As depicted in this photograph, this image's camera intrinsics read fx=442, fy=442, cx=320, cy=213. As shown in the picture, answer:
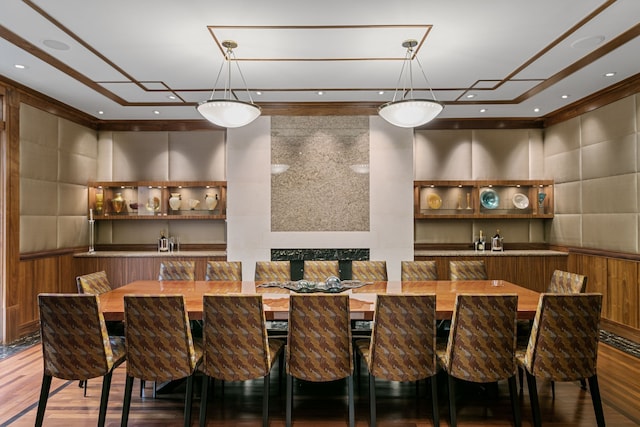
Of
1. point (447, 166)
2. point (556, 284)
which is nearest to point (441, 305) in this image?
point (556, 284)

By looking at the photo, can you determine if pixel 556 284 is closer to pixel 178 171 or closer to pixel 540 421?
pixel 540 421

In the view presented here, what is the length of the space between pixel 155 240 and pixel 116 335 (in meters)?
3.63

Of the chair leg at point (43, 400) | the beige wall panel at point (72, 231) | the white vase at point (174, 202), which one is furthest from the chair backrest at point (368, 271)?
the beige wall panel at point (72, 231)

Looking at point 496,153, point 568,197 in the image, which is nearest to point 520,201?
point 568,197

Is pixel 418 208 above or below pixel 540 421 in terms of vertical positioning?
above

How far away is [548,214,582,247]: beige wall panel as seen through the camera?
6047mm

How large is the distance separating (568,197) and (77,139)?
278 inches

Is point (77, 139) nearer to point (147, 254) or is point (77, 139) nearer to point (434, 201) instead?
point (147, 254)

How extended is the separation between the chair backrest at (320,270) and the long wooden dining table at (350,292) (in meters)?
0.55

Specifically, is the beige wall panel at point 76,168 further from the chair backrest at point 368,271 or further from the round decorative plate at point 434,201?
the round decorative plate at point 434,201

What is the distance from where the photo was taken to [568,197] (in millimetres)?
6266

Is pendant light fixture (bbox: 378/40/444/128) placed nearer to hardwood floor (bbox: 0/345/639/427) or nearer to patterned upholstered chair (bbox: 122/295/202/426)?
hardwood floor (bbox: 0/345/639/427)

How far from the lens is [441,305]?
309 cm

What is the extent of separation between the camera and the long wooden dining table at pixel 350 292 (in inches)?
116
